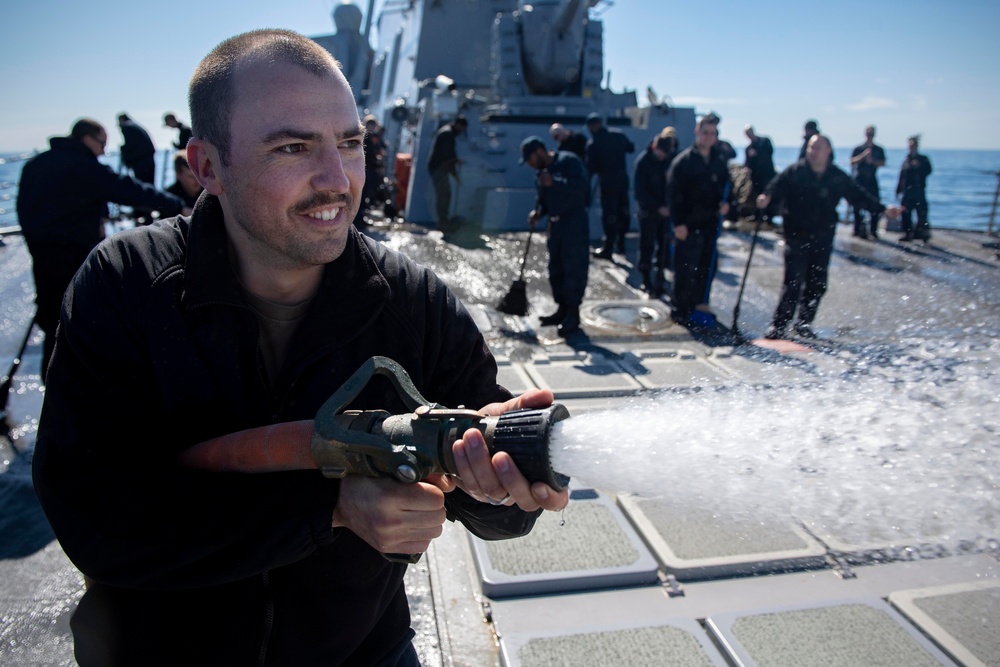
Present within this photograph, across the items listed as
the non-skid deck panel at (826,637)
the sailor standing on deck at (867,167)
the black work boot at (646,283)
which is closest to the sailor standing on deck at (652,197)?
the black work boot at (646,283)

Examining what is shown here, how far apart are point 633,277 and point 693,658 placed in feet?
24.1

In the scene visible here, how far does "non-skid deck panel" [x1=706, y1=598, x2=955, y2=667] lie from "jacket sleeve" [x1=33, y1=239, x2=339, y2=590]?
170 centimetres

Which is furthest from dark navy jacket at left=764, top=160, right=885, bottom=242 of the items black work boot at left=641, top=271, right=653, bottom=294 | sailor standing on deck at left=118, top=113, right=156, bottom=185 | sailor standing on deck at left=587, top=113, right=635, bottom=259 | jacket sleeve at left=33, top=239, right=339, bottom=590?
sailor standing on deck at left=118, top=113, right=156, bottom=185

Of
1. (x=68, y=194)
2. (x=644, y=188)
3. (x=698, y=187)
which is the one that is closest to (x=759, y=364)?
(x=698, y=187)

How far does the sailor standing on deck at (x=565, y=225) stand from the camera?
6859 mm

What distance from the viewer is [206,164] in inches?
60.4

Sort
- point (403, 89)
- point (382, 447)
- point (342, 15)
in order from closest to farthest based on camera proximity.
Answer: point (382, 447) → point (403, 89) → point (342, 15)

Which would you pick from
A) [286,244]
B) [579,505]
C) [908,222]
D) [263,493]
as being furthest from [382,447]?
[908,222]

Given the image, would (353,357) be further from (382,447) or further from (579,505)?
(579,505)

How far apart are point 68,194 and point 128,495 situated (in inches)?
166

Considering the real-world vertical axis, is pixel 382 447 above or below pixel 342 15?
below

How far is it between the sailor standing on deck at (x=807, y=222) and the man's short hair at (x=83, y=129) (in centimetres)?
585

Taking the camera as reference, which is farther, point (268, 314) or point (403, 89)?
point (403, 89)

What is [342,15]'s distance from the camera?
79.6ft
